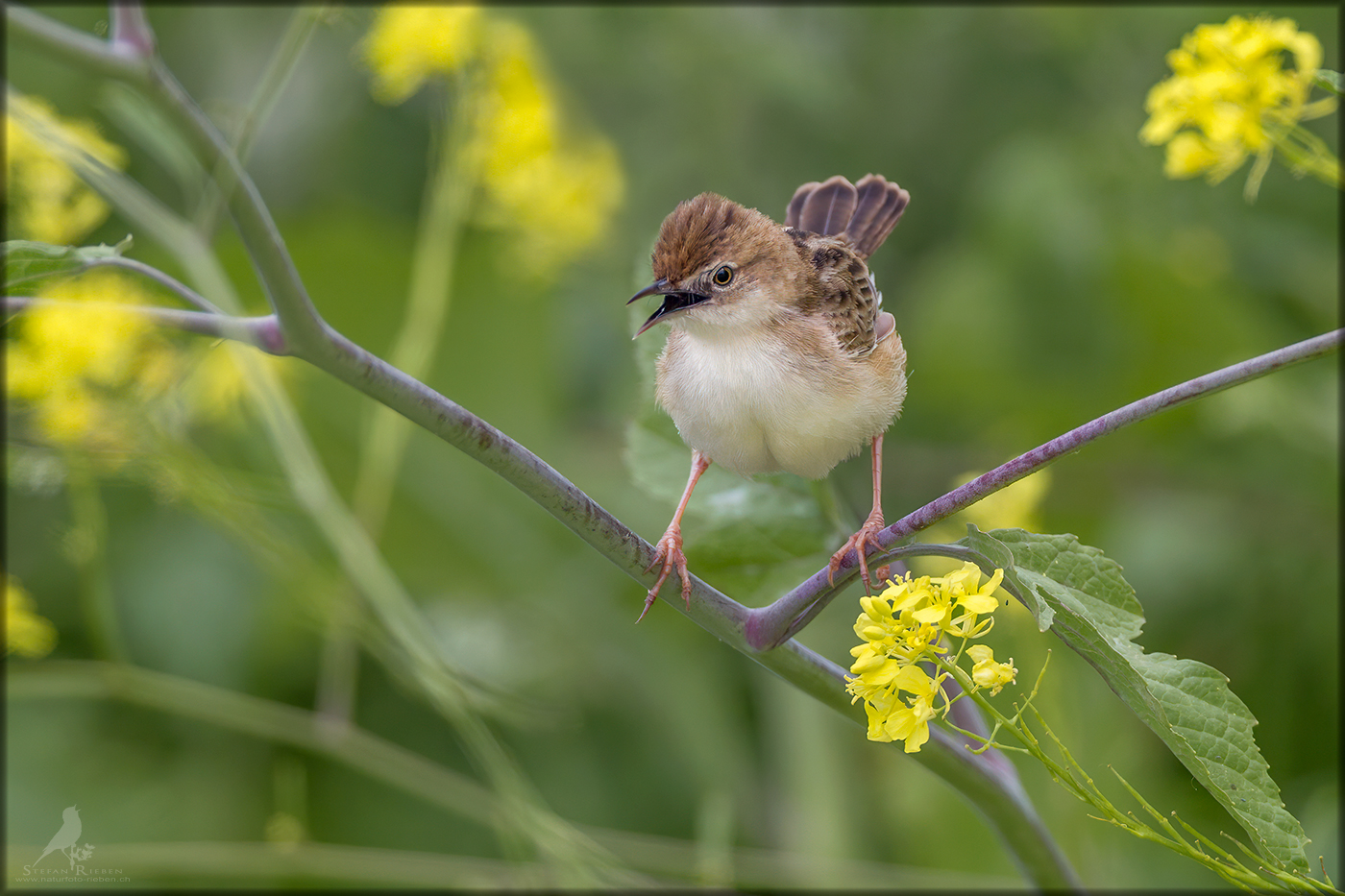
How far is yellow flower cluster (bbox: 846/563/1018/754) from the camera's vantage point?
853 millimetres

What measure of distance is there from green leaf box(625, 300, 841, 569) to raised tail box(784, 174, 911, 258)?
0.28m

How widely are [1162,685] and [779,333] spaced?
75 centimetres

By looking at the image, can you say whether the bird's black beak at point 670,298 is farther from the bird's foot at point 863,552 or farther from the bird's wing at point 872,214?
the bird's foot at point 863,552

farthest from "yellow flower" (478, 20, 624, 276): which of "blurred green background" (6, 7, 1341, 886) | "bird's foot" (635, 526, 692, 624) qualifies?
"bird's foot" (635, 526, 692, 624)

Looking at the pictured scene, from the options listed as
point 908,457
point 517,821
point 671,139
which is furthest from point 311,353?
point 671,139

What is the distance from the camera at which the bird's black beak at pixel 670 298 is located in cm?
148

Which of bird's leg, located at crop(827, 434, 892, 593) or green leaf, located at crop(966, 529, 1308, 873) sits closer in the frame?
green leaf, located at crop(966, 529, 1308, 873)

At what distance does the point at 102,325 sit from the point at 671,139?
184cm

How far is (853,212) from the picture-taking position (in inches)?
62.9

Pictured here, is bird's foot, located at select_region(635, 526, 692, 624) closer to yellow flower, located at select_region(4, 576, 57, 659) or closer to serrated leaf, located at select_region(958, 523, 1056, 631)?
serrated leaf, located at select_region(958, 523, 1056, 631)

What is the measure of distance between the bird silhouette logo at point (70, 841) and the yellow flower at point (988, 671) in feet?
5.12

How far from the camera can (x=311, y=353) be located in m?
0.81

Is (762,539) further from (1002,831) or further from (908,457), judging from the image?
(908,457)

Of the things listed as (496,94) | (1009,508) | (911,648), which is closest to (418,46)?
(496,94)
